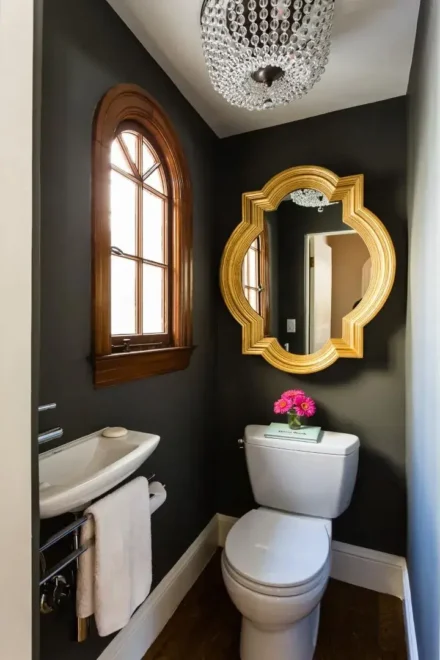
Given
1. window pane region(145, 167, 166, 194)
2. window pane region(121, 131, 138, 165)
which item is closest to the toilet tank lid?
window pane region(145, 167, 166, 194)

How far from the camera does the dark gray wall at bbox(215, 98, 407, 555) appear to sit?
5.72 ft

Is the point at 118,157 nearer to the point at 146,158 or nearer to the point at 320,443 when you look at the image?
the point at 146,158

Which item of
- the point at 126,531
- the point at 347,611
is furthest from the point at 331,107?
the point at 347,611

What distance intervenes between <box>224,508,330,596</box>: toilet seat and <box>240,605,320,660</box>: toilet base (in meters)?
0.22

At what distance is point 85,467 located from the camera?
1.11 metres

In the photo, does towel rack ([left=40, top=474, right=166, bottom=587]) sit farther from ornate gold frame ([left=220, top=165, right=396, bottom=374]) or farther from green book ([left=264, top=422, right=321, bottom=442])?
ornate gold frame ([left=220, top=165, right=396, bottom=374])

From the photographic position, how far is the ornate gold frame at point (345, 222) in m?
1.70

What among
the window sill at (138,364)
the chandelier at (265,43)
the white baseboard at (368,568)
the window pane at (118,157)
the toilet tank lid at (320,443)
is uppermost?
the chandelier at (265,43)

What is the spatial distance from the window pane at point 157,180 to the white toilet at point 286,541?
49.0 inches

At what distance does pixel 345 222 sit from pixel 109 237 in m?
1.15

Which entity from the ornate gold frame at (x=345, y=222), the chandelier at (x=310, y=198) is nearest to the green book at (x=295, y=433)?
the ornate gold frame at (x=345, y=222)

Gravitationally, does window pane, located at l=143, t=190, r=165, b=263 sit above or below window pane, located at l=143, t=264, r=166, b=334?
above

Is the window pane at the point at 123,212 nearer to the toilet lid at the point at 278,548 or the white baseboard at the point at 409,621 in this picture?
the toilet lid at the point at 278,548

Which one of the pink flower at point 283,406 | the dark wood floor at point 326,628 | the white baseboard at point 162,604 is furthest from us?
the pink flower at point 283,406
